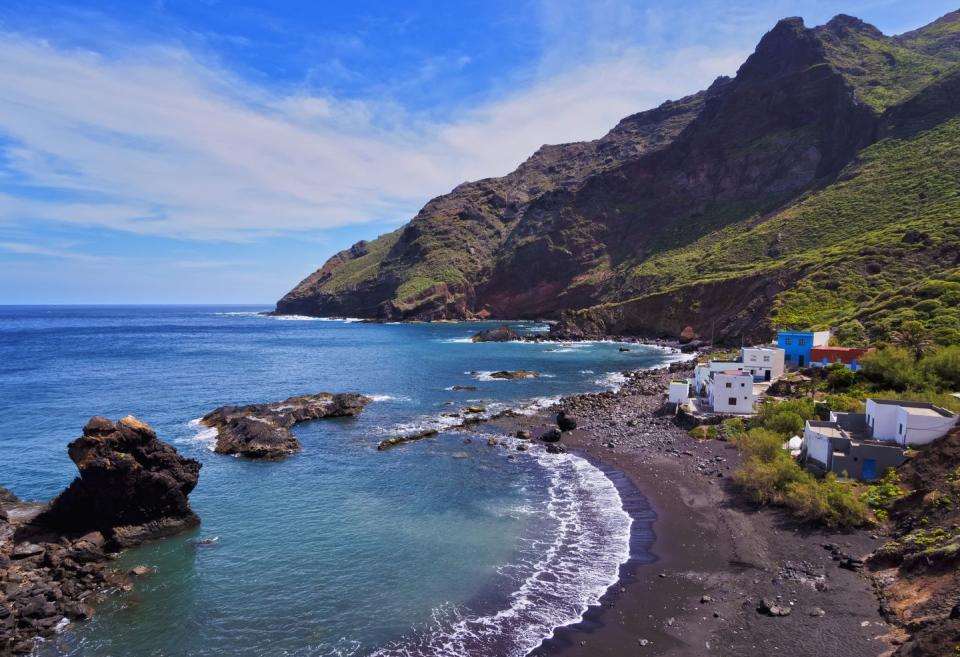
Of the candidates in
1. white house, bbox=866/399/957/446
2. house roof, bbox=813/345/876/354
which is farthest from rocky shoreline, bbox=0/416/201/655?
house roof, bbox=813/345/876/354

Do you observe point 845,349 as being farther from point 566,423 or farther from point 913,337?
point 566,423

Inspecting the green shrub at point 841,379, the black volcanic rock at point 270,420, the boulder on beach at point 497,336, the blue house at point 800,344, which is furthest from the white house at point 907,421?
the boulder on beach at point 497,336

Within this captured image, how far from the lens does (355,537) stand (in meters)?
27.0

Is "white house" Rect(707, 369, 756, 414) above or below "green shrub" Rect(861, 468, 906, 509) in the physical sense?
above

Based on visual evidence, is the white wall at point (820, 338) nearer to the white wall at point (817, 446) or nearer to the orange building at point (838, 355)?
the orange building at point (838, 355)

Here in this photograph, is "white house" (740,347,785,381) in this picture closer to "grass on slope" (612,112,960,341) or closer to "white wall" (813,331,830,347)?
"white wall" (813,331,830,347)

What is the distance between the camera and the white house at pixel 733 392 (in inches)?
1720

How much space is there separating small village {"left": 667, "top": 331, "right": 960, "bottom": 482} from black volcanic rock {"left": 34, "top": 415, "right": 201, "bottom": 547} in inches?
1373

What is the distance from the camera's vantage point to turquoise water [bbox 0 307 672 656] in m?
19.5

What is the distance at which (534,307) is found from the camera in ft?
570

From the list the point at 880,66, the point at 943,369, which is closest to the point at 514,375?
the point at 943,369

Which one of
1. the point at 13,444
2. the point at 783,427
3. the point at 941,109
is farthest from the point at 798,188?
the point at 13,444

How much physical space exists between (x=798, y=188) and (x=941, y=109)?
102 feet

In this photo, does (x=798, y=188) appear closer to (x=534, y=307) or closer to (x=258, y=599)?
(x=534, y=307)
